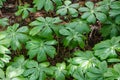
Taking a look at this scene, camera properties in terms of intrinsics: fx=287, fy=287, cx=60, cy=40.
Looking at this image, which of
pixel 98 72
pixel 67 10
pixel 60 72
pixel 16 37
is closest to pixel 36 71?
pixel 60 72

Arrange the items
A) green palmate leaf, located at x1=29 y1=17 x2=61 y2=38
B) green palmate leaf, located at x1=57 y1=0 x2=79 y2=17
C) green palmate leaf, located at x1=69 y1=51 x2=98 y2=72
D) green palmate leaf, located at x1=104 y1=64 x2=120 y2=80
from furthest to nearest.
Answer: green palmate leaf, located at x1=57 y1=0 x2=79 y2=17 → green palmate leaf, located at x1=29 y1=17 x2=61 y2=38 → green palmate leaf, located at x1=69 y1=51 x2=98 y2=72 → green palmate leaf, located at x1=104 y1=64 x2=120 y2=80

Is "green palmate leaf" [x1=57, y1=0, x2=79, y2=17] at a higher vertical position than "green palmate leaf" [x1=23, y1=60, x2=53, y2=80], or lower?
higher

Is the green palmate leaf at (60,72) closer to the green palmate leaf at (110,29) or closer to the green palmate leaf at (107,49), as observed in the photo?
the green palmate leaf at (107,49)

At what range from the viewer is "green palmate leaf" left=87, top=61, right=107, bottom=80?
2.10 m

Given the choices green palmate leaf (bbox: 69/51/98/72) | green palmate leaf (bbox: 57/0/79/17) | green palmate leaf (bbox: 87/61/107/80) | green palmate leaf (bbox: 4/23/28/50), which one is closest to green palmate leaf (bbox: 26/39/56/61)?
green palmate leaf (bbox: 4/23/28/50)

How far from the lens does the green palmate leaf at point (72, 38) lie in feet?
8.57

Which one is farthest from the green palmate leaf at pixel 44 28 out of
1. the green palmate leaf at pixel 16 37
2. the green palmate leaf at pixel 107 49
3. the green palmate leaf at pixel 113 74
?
the green palmate leaf at pixel 113 74

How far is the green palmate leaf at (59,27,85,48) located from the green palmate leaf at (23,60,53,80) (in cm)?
33

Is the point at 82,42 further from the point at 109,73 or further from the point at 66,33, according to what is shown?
the point at 109,73

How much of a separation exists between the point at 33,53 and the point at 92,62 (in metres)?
0.53

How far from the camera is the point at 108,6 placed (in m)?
2.84

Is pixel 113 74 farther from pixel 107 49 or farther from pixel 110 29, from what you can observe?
pixel 110 29

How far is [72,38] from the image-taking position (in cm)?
262

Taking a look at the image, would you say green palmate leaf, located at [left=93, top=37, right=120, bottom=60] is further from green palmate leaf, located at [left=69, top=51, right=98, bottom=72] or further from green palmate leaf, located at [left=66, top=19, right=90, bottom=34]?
green palmate leaf, located at [left=66, top=19, right=90, bottom=34]
